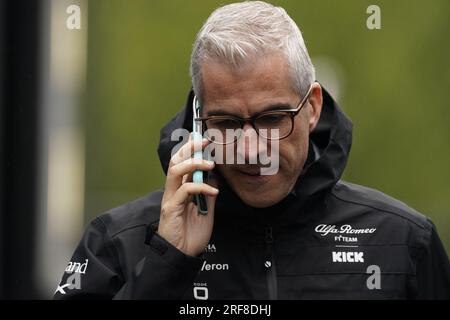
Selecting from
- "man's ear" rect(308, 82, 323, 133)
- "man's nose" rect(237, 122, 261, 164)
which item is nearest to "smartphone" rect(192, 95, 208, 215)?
"man's nose" rect(237, 122, 261, 164)

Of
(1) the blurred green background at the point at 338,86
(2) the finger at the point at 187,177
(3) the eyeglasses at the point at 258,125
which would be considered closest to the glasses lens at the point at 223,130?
(3) the eyeglasses at the point at 258,125

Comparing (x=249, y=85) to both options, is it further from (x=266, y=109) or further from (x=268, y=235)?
(x=268, y=235)

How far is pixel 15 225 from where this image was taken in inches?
151

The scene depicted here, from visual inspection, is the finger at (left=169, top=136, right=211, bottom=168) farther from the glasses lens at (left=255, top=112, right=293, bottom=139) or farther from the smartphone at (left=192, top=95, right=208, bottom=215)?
the glasses lens at (left=255, top=112, right=293, bottom=139)

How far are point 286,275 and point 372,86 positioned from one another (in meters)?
1.97

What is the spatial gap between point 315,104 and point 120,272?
731 millimetres

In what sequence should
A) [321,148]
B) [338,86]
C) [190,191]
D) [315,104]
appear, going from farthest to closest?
1. [338,86]
2. [321,148]
3. [315,104]
4. [190,191]

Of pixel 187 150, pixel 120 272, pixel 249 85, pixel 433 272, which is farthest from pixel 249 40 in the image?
pixel 433 272

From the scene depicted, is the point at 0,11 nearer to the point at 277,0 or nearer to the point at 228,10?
the point at 277,0

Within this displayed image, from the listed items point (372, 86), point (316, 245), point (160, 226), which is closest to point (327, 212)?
point (316, 245)

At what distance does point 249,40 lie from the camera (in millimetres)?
2307

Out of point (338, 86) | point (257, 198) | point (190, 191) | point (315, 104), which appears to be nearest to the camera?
point (190, 191)

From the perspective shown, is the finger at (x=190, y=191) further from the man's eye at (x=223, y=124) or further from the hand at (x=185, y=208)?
the man's eye at (x=223, y=124)

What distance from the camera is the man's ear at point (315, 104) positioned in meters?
2.44
